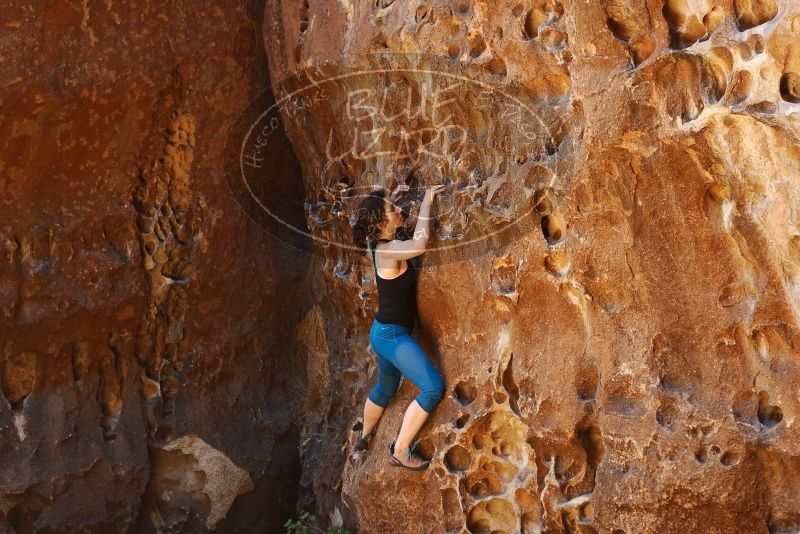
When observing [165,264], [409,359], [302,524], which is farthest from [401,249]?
[302,524]

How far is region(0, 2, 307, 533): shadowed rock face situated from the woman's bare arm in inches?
40.1

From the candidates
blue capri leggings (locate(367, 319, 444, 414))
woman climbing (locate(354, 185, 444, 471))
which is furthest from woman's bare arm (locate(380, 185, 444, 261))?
blue capri leggings (locate(367, 319, 444, 414))

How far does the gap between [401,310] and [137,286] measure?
1.24 metres

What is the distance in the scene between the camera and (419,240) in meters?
3.33

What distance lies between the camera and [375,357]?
3988 millimetres

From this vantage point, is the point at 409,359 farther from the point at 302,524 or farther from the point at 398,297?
the point at 302,524

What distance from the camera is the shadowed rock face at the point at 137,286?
11.9 feet

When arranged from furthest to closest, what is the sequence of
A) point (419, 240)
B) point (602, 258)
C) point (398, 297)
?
point (398, 297) < point (419, 240) < point (602, 258)

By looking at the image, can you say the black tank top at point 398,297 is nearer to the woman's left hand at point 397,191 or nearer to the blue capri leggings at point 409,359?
the blue capri leggings at point 409,359

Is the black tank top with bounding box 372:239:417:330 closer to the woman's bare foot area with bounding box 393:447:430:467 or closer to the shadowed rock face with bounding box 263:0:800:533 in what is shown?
the shadowed rock face with bounding box 263:0:800:533

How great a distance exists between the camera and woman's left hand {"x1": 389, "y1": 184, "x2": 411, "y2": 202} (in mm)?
3479

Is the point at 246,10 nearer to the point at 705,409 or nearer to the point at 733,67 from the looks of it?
the point at 733,67

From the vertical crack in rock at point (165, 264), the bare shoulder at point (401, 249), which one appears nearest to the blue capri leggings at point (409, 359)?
the bare shoulder at point (401, 249)

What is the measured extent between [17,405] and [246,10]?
1950mm
